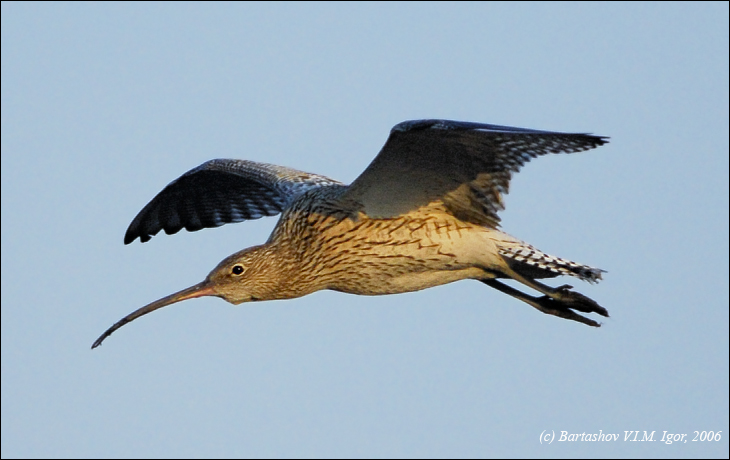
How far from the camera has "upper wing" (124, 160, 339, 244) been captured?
1359 cm

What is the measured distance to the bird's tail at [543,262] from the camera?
11.1 m

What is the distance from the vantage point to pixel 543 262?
11070mm

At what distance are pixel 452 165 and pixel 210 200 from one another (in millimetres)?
4364

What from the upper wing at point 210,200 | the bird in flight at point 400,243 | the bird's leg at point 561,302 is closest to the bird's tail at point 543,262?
the bird in flight at point 400,243

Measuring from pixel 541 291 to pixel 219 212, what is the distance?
4244 mm

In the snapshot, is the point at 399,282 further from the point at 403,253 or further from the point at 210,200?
the point at 210,200

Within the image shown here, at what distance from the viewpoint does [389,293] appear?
37.0 feet

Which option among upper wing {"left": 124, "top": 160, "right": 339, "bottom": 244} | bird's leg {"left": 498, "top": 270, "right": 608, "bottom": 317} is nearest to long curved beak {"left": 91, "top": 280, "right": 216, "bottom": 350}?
upper wing {"left": 124, "top": 160, "right": 339, "bottom": 244}

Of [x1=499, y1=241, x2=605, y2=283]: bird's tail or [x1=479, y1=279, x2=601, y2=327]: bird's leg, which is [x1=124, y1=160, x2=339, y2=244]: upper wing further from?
[x1=499, y1=241, x2=605, y2=283]: bird's tail

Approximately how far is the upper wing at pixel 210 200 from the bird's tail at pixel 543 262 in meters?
3.14

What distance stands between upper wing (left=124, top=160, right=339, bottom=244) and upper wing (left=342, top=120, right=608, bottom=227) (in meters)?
2.77

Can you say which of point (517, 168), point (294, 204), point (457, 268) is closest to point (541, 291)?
point (457, 268)

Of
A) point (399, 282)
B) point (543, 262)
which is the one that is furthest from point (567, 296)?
point (399, 282)

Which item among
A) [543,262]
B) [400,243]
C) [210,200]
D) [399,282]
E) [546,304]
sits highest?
[210,200]
